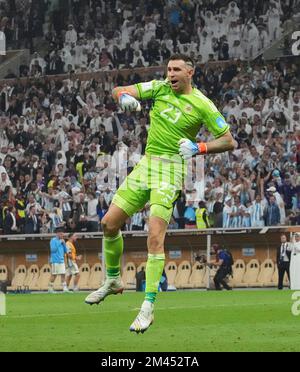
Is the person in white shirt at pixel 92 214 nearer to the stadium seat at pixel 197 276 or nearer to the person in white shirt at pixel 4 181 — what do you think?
the stadium seat at pixel 197 276

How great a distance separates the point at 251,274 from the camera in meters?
31.0

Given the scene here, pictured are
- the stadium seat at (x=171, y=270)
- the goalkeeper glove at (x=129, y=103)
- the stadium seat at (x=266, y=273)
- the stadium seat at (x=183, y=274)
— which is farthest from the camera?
the stadium seat at (x=171, y=270)

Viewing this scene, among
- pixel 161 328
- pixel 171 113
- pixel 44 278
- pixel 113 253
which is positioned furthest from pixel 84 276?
pixel 171 113

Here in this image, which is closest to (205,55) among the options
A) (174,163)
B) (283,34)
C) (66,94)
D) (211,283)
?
(283,34)

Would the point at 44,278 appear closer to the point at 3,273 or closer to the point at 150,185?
the point at 3,273

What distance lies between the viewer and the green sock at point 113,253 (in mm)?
12492

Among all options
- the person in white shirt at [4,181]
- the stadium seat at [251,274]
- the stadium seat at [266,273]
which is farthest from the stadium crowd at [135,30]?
the stadium seat at [266,273]

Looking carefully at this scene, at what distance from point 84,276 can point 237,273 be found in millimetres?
5133

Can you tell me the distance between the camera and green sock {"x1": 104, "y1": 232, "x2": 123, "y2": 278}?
12.5 metres

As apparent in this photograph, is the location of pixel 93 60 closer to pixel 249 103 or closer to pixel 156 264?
pixel 249 103

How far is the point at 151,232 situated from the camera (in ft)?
39.0

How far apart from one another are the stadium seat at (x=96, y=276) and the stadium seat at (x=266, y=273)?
513 cm

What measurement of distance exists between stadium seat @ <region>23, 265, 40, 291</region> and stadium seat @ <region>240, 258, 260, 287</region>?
697 centimetres

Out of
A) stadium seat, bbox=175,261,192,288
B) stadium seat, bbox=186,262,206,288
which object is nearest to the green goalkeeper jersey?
stadium seat, bbox=186,262,206,288
